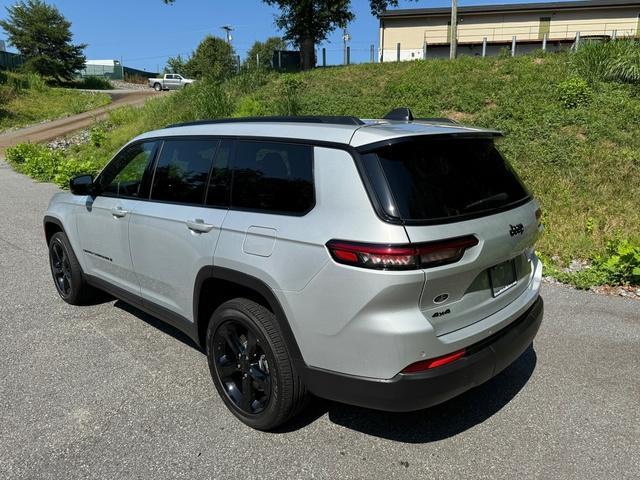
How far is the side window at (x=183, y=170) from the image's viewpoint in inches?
130

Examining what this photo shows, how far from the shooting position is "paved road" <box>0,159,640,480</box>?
2.65 meters

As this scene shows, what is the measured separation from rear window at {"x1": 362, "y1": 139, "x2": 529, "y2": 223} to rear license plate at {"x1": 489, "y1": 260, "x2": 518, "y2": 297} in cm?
33

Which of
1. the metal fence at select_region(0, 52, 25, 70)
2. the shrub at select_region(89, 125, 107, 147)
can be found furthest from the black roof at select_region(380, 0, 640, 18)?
the metal fence at select_region(0, 52, 25, 70)

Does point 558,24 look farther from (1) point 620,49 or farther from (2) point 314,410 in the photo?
(2) point 314,410

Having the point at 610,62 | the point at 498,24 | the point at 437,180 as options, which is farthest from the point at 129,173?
the point at 498,24

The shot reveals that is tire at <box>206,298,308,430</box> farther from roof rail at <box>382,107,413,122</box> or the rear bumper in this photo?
roof rail at <box>382,107,413,122</box>

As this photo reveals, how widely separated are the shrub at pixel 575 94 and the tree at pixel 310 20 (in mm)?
14217

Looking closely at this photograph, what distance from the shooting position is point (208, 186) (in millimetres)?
3221

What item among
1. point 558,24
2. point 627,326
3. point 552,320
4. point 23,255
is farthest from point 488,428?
point 558,24

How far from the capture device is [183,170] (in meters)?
3.49

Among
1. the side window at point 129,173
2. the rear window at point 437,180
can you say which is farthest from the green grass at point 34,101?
the rear window at point 437,180

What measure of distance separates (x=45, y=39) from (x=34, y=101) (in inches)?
703

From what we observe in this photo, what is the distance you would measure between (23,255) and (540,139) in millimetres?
9416

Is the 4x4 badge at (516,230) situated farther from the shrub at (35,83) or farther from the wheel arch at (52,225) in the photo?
the shrub at (35,83)
